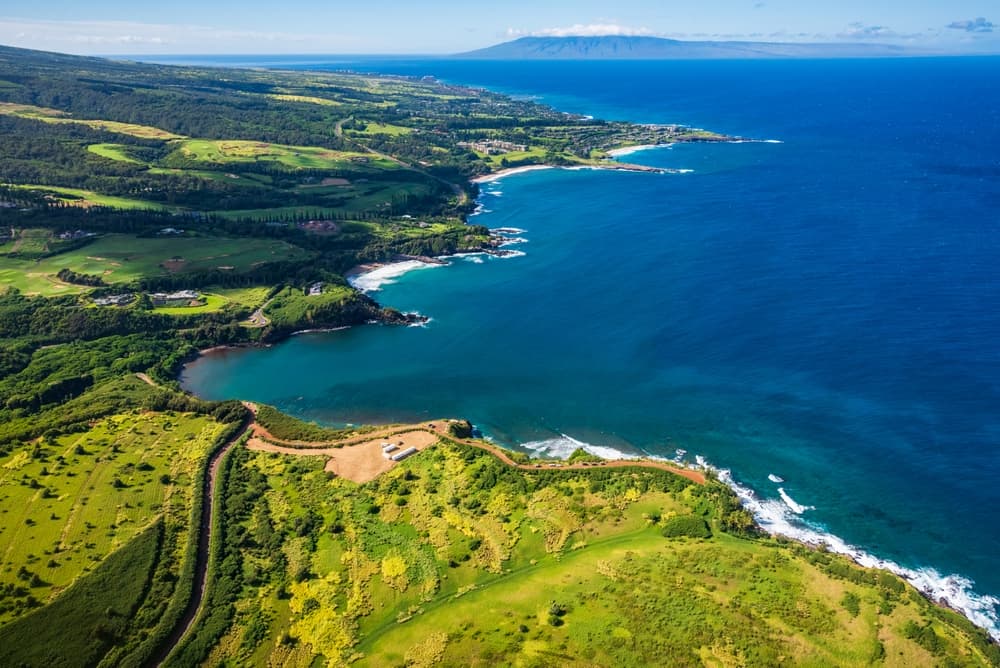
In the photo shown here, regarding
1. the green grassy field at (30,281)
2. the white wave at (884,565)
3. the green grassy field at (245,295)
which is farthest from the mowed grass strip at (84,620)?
the green grassy field at (30,281)

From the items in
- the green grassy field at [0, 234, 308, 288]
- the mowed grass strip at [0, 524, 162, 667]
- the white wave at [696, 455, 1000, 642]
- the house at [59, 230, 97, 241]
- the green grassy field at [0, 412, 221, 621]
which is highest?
the house at [59, 230, 97, 241]

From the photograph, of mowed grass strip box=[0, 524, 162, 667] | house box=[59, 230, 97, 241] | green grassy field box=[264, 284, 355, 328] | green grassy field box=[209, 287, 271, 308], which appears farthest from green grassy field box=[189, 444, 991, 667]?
house box=[59, 230, 97, 241]

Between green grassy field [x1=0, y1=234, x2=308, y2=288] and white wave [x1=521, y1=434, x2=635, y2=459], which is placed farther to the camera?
green grassy field [x1=0, y1=234, x2=308, y2=288]

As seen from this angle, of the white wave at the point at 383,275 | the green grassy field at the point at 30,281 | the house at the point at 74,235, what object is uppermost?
the house at the point at 74,235

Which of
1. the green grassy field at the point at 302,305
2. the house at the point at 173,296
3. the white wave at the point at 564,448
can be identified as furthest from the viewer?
the house at the point at 173,296

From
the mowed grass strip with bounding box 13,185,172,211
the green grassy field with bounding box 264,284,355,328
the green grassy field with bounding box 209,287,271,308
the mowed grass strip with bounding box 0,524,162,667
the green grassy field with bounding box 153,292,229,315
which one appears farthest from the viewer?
the mowed grass strip with bounding box 13,185,172,211

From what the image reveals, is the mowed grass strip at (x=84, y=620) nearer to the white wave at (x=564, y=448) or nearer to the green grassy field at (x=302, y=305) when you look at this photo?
the white wave at (x=564, y=448)

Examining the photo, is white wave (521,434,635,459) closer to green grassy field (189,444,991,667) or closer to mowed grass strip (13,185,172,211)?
green grassy field (189,444,991,667)
